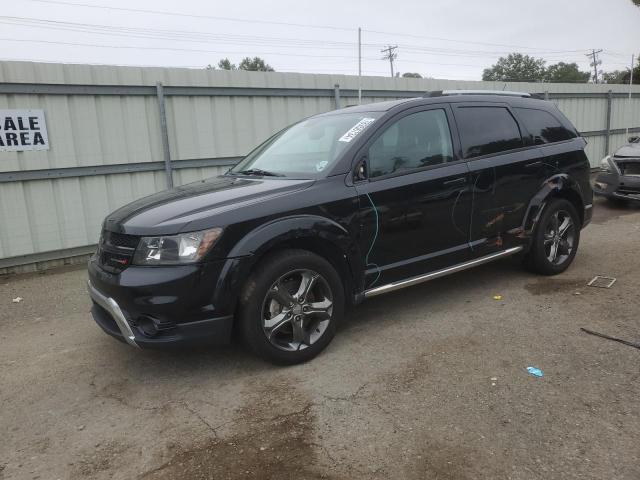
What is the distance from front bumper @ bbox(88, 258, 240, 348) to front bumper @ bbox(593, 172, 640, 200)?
8313mm

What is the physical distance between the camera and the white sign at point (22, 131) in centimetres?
609

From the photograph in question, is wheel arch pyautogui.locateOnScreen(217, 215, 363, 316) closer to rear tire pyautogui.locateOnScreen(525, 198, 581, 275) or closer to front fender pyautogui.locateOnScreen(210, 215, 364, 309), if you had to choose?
front fender pyautogui.locateOnScreen(210, 215, 364, 309)

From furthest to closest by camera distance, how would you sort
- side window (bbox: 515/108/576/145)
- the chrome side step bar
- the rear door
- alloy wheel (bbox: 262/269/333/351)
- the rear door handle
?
side window (bbox: 515/108/576/145)
the rear door
the rear door handle
the chrome side step bar
alloy wheel (bbox: 262/269/333/351)

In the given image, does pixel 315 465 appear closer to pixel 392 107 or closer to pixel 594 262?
pixel 392 107

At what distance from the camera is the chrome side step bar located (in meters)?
3.78

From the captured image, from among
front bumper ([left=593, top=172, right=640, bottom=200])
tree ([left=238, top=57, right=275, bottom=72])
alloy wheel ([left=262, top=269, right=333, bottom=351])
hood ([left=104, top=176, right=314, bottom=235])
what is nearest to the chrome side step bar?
alloy wheel ([left=262, top=269, right=333, bottom=351])

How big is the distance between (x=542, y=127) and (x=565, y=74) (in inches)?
3236

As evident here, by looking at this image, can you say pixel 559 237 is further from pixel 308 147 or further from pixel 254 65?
pixel 254 65

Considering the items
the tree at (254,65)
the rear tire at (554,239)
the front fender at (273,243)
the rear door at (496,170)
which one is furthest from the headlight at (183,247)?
the tree at (254,65)

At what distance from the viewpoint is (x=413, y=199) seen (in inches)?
152

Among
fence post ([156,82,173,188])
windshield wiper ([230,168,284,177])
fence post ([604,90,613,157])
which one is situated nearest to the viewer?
windshield wiper ([230,168,284,177])

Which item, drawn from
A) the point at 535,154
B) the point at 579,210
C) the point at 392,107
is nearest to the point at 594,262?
the point at 579,210

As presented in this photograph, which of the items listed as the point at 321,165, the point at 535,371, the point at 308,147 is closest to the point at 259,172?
the point at 308,147

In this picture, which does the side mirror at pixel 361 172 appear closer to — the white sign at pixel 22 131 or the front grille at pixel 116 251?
the front grille at pixel 116 251
